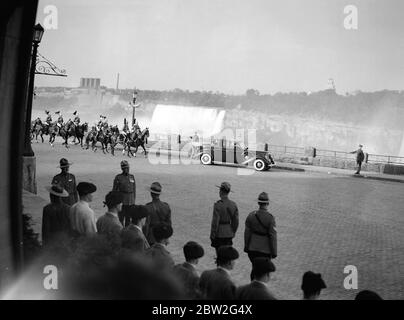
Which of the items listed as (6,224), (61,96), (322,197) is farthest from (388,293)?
(61,96)

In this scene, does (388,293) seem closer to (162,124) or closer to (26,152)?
(26,152)

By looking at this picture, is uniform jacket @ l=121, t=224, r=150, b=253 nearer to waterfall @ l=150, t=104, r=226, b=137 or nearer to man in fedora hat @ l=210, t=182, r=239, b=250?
man in fedora hat @ l=210, t=182, r=239, b=250

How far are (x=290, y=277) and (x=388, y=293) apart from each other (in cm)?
146

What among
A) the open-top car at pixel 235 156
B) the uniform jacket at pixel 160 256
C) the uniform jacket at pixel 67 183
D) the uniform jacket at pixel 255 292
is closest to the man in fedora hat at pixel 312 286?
the uniform jacket at pixel 255 292

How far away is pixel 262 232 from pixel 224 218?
3.33ft

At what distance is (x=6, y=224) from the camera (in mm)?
4773

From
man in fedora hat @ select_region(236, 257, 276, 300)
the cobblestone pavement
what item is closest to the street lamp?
the cobblestone pavement

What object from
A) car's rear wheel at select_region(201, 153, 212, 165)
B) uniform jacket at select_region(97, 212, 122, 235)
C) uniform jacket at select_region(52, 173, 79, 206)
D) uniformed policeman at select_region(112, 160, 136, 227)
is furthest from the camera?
car's rear wheel at select_region(201, 153, 212, 165)

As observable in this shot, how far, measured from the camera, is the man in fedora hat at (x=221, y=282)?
4.26 m

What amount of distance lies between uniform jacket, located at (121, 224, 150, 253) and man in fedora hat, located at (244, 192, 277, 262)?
1760 millimetres

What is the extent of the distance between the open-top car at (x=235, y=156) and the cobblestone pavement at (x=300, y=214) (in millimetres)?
984

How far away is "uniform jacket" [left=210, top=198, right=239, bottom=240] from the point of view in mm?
7547
